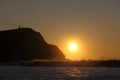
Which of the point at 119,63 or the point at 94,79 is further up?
the point at 119,63

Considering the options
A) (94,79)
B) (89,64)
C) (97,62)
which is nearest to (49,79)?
(94,79)

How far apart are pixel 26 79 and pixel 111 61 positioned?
11028 centimetres

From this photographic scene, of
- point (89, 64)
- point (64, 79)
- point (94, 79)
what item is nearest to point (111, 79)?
point (94, 79)

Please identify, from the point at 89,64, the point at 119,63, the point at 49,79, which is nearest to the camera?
the point at 49,79

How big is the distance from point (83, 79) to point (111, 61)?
108369 millimetres

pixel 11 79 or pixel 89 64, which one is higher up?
pixel 89 64

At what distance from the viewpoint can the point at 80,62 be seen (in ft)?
518

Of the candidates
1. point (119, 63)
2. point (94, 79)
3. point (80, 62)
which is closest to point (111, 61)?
point (119, 63)

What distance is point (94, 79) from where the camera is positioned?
59.7m

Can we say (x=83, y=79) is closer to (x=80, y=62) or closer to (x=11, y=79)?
(x=11, y=79)

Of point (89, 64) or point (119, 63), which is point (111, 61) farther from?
point (89, 64)

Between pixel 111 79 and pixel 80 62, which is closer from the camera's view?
pixel 111 79

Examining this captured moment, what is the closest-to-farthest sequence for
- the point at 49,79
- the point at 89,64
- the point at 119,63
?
the point at 49,79 → the point at 89,64 → the point at 119,63

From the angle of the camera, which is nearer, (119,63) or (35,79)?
(35,79)
